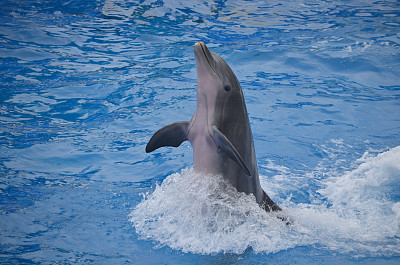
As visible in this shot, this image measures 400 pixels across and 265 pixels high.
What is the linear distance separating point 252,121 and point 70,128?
10.7 feet

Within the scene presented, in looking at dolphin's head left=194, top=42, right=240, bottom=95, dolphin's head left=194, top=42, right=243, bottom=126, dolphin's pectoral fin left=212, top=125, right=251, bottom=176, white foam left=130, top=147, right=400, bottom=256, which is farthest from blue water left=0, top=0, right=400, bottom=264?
dolphin's head left=194, top=42, right=240, bottom=95

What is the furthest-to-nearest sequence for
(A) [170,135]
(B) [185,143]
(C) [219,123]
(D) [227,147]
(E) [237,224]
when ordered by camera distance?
1. (B) [185,143]
2. (A) [170,135]
3. (E) [237,224]
4. (C) [219,123]
5. (D) [227,147]

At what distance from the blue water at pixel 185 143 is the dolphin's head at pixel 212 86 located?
696 mm

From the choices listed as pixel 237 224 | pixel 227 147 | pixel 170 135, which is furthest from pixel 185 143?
pixel 227 147

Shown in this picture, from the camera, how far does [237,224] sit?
4.20 m

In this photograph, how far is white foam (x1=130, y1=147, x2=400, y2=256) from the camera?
412 cm

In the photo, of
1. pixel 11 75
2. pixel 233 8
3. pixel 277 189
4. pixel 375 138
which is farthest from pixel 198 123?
pixel 233 8

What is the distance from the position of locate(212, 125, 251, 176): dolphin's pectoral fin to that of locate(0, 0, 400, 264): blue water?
419 mm

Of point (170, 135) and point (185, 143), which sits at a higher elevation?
point (170, 135)

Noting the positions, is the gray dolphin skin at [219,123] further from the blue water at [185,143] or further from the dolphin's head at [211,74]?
the blue water at [185,143]

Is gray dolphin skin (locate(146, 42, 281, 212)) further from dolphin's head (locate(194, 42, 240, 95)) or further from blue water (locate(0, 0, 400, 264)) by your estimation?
blue water (locate(0, 0, 400, 264))

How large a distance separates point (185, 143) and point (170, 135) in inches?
110

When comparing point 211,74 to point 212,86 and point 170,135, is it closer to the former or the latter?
point 212,86

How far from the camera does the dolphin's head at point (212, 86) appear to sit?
405cm
